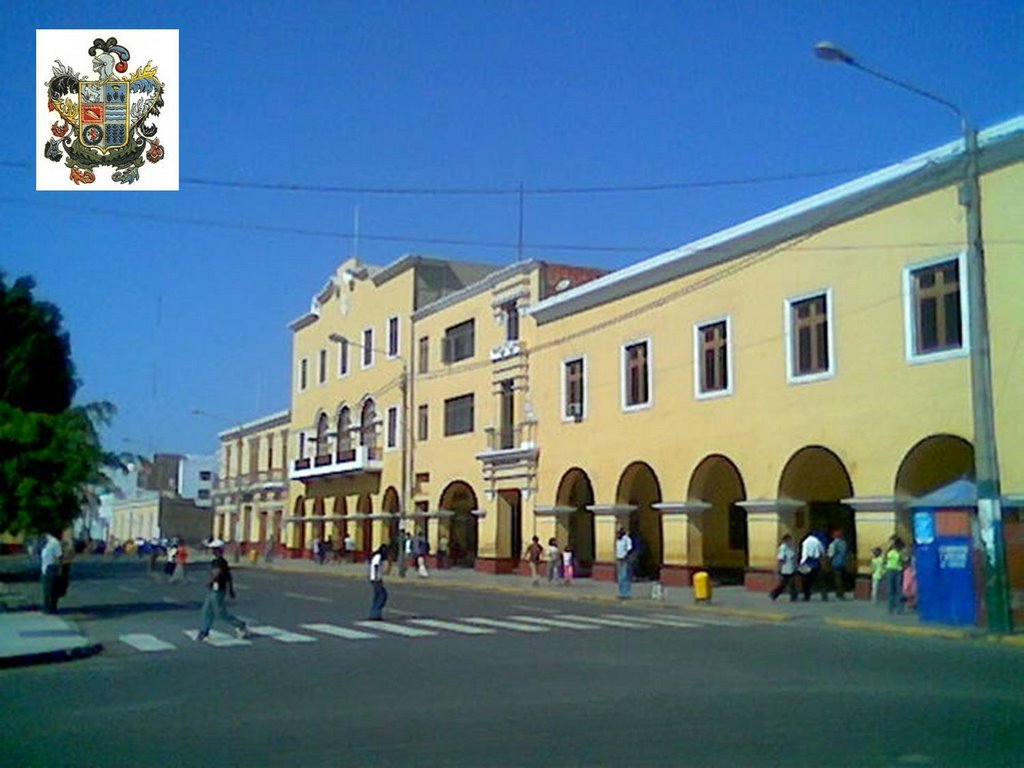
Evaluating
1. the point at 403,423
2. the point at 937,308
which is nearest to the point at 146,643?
the point at 937,308

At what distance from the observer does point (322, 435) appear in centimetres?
6994

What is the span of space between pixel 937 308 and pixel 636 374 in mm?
13306

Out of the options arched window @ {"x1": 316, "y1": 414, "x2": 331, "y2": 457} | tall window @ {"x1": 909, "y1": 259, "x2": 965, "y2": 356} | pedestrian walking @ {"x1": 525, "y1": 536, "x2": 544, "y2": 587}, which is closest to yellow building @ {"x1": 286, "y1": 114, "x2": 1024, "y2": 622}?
tall window @ {"x1": 909, "y1": 259, "x2": 965, "y2": 356}

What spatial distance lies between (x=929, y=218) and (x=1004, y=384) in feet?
14.8

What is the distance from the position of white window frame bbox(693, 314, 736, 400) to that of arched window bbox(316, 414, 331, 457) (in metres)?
36.4

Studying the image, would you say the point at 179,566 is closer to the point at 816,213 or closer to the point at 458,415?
the point at 458,415

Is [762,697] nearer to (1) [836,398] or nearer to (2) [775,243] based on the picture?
(1) [836,398]

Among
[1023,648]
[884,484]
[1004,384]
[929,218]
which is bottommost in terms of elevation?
[1023,648]

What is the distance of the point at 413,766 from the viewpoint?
9.23m

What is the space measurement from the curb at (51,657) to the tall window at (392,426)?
1566 inches

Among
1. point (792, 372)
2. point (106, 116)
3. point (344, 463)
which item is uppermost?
point (106, 116)

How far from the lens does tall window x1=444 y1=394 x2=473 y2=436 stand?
51.7 m

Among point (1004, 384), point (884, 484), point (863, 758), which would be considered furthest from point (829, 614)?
point (863, 758)

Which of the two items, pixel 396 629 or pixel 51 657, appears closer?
pixel 51 657
